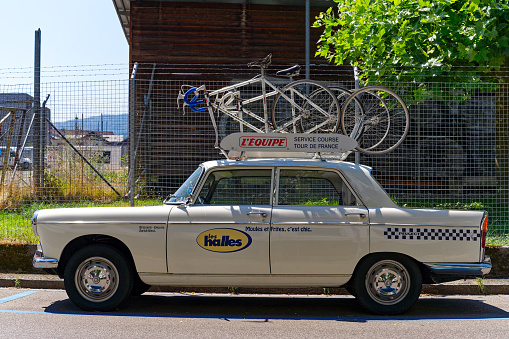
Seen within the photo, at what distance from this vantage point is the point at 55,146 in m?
10.8

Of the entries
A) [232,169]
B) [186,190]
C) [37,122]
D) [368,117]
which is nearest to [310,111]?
[368,117]

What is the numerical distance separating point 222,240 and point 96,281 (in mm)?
1449

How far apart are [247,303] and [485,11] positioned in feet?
23.7

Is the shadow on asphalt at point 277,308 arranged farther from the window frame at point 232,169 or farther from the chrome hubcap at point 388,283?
the window frame at point 232,169

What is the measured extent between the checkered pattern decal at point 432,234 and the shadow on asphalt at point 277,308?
864 millimetres

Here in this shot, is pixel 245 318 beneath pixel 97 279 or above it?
beneath

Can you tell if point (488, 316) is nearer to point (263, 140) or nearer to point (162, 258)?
point (263, 140)

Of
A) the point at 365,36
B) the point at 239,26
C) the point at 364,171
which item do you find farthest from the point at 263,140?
the point at 239,26

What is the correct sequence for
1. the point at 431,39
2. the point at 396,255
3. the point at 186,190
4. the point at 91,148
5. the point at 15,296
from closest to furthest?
the point at 396,255 < the point at 186,190 < the point at 15,296 < the point at 431,39 < the point at 91,148

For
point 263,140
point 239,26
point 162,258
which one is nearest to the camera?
point 162,258

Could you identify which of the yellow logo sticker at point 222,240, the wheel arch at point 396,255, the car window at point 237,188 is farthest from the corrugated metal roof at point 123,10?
the wheel arch at point 396,255

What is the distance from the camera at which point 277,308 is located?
6391 millimetres

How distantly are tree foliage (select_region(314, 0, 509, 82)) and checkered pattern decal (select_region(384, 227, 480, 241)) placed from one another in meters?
4.51

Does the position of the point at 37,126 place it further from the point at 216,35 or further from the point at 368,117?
the point at 216,35
